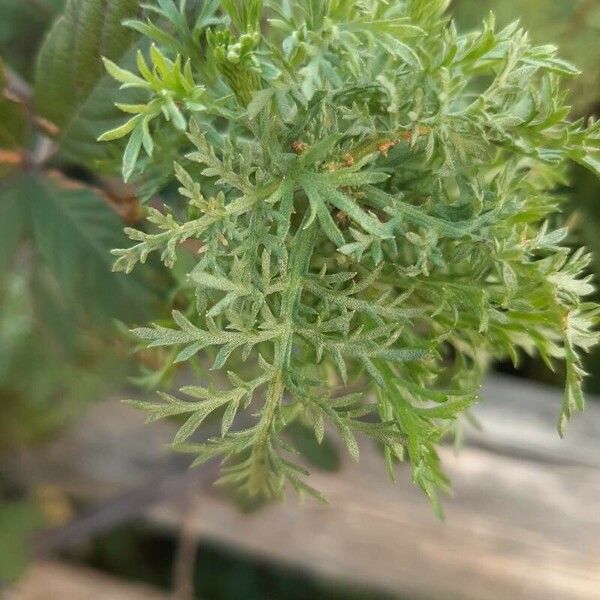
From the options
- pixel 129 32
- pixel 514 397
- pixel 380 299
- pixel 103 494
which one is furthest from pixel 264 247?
pixel 103 494

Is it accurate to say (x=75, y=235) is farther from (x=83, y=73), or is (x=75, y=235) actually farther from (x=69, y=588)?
(x=69, y=588)

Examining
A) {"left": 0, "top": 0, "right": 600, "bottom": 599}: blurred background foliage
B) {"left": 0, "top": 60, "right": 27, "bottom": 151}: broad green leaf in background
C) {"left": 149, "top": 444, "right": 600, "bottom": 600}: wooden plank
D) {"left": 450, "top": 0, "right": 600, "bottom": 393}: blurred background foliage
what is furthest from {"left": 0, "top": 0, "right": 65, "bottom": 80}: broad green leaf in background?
{"left": 149, "top": 444, "right": 600, "bottom": 600}: wooden plank

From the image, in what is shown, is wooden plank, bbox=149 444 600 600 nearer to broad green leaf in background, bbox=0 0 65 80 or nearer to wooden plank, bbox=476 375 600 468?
wooden plank, bbox=476 375 600 468

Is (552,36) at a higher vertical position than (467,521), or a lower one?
higher

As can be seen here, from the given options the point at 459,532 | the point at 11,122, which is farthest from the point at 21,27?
the point at 459,532

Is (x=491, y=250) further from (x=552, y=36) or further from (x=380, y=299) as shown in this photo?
(x=552, y=36)

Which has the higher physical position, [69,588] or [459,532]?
[459,532]
